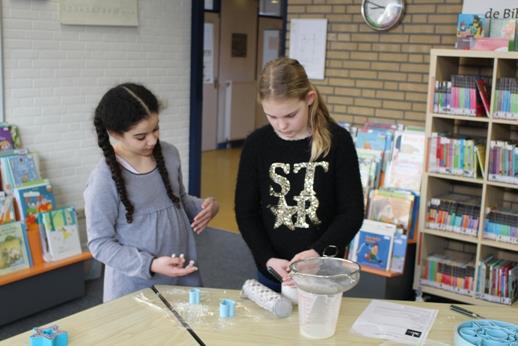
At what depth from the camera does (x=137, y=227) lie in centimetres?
218

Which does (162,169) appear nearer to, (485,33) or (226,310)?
(226,310)

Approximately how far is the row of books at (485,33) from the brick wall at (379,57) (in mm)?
216

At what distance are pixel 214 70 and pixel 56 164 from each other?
15.8ft

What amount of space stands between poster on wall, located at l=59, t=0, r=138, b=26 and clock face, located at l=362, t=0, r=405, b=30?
1822 millimetres

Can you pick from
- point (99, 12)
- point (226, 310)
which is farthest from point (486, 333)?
point (99, 12)

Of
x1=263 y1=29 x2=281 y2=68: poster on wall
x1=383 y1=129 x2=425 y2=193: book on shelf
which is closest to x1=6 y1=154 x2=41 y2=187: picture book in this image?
x1=383 y1=129 x2=425 y2=193: book on shelf

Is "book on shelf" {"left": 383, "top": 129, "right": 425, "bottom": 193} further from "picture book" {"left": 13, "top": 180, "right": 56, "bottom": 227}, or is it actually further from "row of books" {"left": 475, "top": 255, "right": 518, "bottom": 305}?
"picture book" {"left": 13, "top": 180, "right": 56, "bottom": 227}

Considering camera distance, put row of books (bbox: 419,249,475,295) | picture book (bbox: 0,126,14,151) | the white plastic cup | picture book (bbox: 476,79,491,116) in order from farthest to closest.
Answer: picture book (bbox: 0,126,14,151), row of books (bbox: 419,249,475,295), picture book (bbox: 476,79,491,116), the white plastic cup

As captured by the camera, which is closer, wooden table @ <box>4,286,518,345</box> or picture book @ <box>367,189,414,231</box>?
wooden table @ <box>4,286,518,345</box>

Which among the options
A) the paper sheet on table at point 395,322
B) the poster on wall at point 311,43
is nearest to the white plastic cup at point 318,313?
the paper sheet on table at point 395,322

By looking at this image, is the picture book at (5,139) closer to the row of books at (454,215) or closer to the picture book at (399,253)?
the picture book at (399,253)

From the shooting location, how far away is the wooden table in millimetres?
1759

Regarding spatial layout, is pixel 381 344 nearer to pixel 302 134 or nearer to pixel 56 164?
pixel 302 134

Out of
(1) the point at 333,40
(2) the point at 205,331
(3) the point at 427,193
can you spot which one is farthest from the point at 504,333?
(1) the point at 333,40
